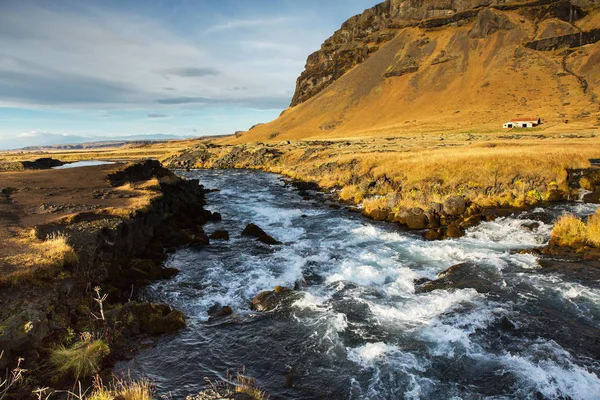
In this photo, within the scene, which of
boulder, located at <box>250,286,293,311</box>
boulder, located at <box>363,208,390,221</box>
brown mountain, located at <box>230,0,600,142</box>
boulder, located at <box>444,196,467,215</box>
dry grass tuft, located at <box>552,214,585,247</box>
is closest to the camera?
boulder, located at <box>250,286,293,311</box>

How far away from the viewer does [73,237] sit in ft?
46.1

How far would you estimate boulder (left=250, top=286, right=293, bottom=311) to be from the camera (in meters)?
13.5

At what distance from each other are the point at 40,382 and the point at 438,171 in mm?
30505

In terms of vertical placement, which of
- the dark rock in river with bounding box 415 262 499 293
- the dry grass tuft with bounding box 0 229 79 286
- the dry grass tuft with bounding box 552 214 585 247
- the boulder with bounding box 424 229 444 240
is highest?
the dry grass tuft with bounding box 0 229 79 286

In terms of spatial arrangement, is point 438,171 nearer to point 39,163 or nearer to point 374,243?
point 374,243

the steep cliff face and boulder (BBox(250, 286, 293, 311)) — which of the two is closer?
boulder (BBox(250, 286, 293, 311))

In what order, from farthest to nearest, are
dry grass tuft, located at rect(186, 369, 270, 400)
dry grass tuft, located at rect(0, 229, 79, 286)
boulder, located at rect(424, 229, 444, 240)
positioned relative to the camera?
1. boulder, located at rect(424, 229, 444, 240)
2. dry grass tuft, located at rect(0, 229, 79, 286)
3. dry grass tuft, located at rect(186, 369, 270, 400)

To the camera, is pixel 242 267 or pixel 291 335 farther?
pixel 242 267

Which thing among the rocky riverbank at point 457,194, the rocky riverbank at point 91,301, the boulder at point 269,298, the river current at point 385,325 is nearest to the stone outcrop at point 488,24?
the rocky riverbank at point 457,194

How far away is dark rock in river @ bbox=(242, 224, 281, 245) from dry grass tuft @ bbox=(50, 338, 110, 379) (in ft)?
42.8

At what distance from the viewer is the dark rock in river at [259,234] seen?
72.2ft

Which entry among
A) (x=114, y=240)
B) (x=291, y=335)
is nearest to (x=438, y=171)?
(x=291, y=335)

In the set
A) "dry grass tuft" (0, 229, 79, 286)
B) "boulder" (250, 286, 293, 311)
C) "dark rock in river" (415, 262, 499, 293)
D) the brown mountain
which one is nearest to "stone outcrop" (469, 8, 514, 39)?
the brown mountain

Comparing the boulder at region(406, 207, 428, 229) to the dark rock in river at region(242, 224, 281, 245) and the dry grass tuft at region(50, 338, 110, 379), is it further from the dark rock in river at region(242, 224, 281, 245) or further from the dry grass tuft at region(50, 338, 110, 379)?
the dry grass tuft at region(50, 338, 110, 379)
